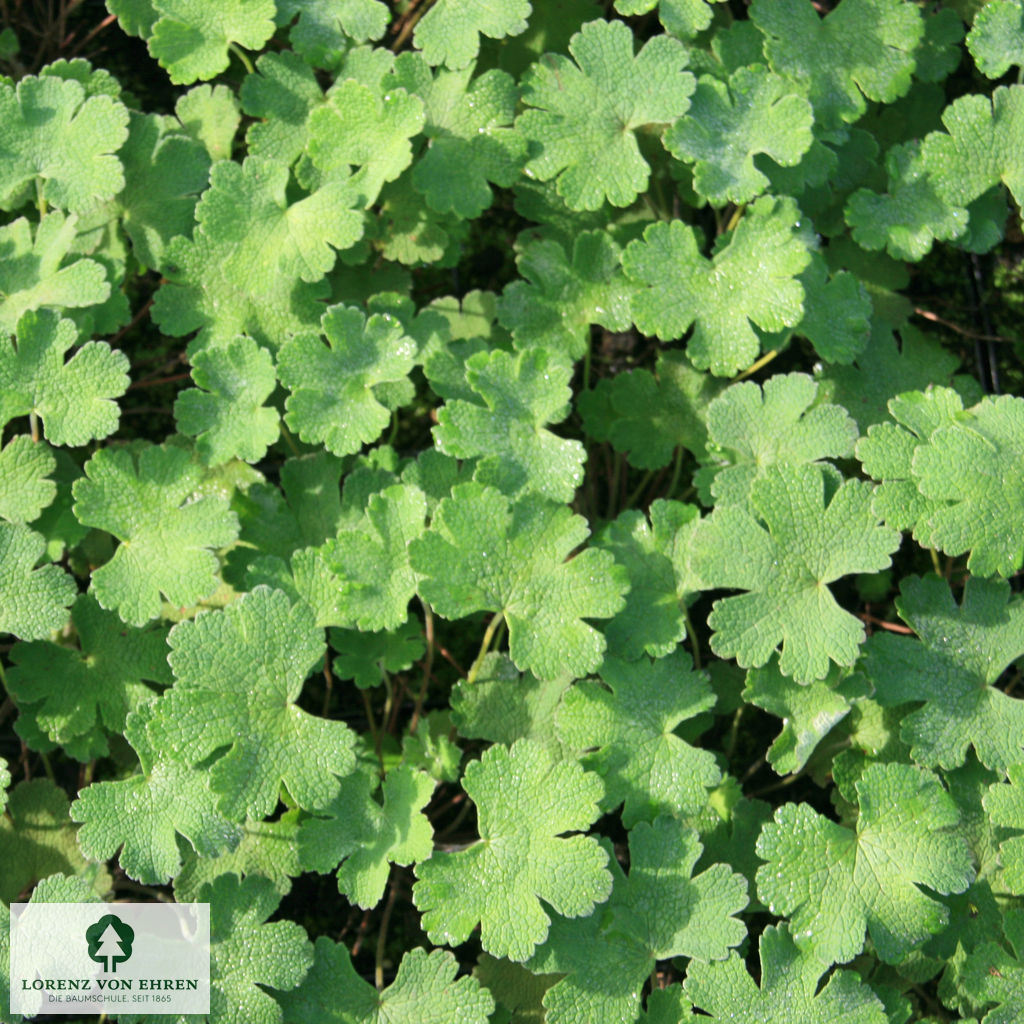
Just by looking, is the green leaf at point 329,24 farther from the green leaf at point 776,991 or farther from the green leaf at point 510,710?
the green leaf at point 776,991

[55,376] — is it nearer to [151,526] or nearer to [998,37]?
[151,526]

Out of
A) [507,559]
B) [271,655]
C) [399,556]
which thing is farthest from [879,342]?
[271,655]

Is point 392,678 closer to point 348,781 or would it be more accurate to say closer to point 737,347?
point 348,781

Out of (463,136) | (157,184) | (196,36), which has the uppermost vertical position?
(196,36)

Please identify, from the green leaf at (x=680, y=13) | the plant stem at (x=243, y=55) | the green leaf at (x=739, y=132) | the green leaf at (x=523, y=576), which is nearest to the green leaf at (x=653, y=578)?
the green leaf at (x=523, y=576)

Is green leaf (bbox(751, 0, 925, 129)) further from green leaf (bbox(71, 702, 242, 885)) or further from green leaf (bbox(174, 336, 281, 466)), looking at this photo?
green leaf (bbox(71, 702, 242, 885))

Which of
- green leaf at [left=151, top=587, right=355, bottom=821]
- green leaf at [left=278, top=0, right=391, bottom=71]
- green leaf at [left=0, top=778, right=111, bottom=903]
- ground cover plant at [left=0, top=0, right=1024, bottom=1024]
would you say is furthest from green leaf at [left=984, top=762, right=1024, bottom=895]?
green leaf at [left=278, top=0, right=391, bottom=71]

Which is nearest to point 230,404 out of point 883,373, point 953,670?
point 883,373
